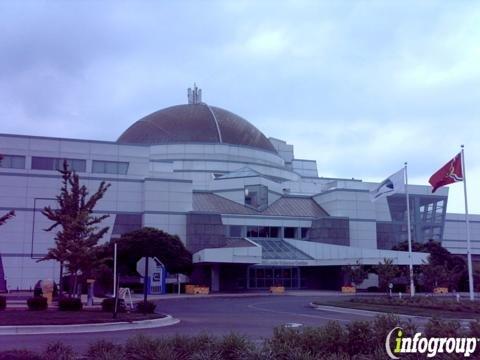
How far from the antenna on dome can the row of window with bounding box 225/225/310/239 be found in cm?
3495

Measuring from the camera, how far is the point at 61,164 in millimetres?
66500

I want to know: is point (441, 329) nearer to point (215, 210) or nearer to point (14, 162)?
point (215, 210)

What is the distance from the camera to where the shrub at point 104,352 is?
10.2 meters

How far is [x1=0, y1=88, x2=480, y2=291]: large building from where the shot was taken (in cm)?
6191

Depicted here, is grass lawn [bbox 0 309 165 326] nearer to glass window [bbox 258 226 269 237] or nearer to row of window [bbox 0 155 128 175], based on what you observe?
row of window [bbox 0 155 128 175]

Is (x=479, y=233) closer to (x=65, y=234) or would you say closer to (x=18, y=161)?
(x=18, y=161)

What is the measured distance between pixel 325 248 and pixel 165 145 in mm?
31193

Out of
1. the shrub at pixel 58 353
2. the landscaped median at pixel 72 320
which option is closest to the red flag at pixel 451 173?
the landscaped median at pixel 72 320

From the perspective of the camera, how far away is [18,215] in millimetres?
62062

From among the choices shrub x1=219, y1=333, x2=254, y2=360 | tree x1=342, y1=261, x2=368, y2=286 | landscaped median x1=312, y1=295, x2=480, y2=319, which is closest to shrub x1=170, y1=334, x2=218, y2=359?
shrub x1=219, y1=333, x2=254, y2=360

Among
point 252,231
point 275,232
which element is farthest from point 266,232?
point 252,231

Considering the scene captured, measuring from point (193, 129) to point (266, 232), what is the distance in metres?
23.4

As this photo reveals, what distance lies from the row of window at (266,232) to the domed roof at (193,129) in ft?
65.2

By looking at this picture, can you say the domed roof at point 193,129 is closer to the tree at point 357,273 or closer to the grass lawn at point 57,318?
the tree at point 357,273
